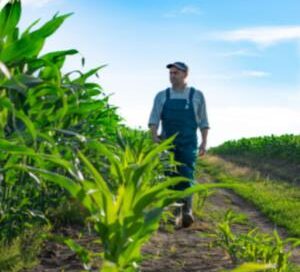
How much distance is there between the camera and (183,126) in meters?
7.89

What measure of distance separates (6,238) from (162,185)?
2.27 m

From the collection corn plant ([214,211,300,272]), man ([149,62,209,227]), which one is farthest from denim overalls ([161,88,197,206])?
corn plant ([214,211,300,272])

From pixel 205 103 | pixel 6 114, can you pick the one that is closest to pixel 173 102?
pixel 205 103

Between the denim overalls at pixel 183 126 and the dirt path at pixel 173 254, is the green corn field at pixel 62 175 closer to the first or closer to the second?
the dirt path at pixel 173 254

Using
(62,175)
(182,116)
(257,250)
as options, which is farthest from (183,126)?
(62,175)

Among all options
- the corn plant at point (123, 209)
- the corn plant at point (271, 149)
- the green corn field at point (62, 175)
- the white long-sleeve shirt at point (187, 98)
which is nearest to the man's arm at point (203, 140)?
the white long-sleeve shirt at point (187, 98)

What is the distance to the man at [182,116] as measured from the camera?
7816mm

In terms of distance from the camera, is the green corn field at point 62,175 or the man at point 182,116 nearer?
the green corn field at point 62,175

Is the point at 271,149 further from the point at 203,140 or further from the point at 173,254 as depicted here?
the point at 173,254

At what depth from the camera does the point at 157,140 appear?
801 centimetres

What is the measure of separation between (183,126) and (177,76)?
0.55 meters

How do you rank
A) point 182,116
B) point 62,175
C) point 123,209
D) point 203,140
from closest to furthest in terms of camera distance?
point 123,209
point 62,175
point 182,116
point 203,140

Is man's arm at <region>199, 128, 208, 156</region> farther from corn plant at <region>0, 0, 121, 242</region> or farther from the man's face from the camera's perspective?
corn plant at <region>0, 0, 121, 242</region>

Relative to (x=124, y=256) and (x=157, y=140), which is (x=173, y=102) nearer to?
(x=157, y=140)
